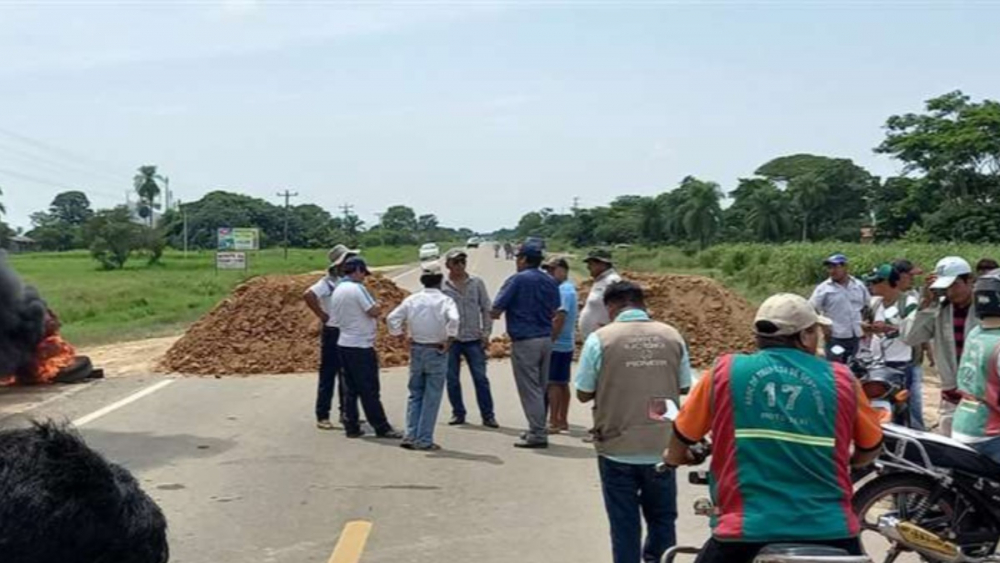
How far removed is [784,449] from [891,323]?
7.20 metres

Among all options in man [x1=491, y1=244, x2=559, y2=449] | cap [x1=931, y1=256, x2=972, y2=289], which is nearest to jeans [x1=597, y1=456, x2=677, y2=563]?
cap [x1=931, y1=256, x2=972, y2=289]

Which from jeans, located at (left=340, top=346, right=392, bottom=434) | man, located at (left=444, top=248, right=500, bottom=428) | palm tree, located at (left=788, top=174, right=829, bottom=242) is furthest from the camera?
palm tree, located at (left=788, top=174, right=829, bottom=242)

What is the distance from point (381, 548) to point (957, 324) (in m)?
4.59

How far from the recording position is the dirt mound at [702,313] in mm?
18500

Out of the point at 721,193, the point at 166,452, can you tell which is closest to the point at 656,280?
the point at 166,452

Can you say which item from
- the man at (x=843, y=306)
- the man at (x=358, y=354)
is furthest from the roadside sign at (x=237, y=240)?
the man at (x=843, y=306)

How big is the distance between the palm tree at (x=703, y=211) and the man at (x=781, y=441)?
72.5 meters

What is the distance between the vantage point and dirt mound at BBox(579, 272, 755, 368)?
728 inches

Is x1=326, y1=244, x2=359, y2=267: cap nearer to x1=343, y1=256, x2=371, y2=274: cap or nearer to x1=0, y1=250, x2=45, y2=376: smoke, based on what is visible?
x1=343, y1=256, x2=371, y2=274: cap

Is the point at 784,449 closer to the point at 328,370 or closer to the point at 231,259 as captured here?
the point at 328,370

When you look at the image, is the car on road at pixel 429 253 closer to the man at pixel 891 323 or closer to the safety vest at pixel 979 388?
the man at pixel 891 323

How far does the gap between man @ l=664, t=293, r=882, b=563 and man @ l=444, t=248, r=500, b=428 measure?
7.55m

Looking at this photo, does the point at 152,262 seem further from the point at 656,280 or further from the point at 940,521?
the point at 940,521

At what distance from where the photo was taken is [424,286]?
10672 millimetres
